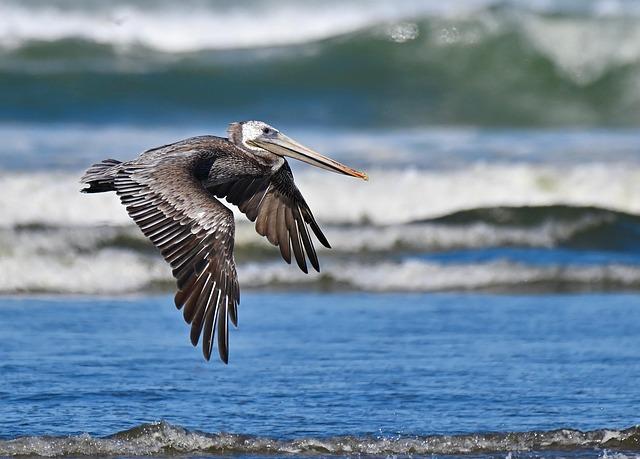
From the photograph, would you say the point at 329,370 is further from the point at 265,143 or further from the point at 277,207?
the point at 265,143

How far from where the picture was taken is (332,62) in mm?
21875

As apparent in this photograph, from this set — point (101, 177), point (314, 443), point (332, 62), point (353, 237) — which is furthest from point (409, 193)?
point (332, 62)

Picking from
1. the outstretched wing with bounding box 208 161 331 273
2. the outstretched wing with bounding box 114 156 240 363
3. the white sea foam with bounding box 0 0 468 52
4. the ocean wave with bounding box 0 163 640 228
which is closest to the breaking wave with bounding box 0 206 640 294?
the ocean wave with bounding box 0 163 640 228

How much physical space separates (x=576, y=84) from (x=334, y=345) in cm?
1443

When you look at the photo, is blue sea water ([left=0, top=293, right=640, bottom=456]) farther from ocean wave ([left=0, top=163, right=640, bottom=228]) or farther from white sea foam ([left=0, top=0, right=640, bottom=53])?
white sea foam ([left=0, top=0, right=640, bottom=53])

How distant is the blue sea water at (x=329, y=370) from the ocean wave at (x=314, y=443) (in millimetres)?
16

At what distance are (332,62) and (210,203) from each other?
15477mm

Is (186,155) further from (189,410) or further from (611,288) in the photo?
(611,288)

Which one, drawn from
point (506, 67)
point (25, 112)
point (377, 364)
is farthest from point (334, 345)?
point (506, 67)

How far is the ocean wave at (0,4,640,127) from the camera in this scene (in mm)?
19750

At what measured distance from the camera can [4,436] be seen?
6266 millimetres

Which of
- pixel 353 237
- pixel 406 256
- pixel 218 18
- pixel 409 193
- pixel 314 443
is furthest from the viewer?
pixel 218 18

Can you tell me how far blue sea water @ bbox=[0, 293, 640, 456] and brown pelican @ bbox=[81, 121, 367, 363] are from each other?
622 millimetres

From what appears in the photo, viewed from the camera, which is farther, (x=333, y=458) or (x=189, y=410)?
(x=189, y=410)
